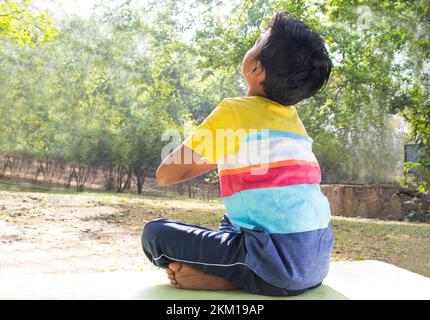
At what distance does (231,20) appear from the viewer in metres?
5.07

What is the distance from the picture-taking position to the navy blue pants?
76cm

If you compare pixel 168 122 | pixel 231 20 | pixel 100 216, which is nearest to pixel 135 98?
pixel 168 122

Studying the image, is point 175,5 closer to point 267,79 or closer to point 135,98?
point 135,98

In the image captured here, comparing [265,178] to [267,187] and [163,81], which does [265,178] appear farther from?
[163,81]

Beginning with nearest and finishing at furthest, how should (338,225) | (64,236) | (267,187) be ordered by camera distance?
(267,187) → (64,236) → (338,225)

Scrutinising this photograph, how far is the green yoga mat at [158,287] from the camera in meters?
0.76

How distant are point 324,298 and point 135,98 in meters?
6.22

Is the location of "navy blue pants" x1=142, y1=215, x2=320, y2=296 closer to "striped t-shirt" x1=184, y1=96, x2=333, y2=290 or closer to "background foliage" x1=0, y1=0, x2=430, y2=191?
"striped t-shirt" x1=184, y1=96, x2=333, y2=290

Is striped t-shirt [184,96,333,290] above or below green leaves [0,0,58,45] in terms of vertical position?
below

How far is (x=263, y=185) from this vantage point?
748 millimetres

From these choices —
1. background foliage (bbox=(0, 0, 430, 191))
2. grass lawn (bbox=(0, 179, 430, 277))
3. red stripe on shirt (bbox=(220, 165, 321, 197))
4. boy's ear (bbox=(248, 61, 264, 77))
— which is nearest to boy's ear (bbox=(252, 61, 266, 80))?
boy's ear (bbox=(248, 61, 264, 77))

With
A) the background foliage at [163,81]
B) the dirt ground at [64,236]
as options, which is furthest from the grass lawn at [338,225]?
the background foliage at [163,81]

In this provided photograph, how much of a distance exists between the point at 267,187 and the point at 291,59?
22 cm

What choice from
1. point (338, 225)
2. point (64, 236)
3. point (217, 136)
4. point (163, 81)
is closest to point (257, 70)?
point (217, 136)
